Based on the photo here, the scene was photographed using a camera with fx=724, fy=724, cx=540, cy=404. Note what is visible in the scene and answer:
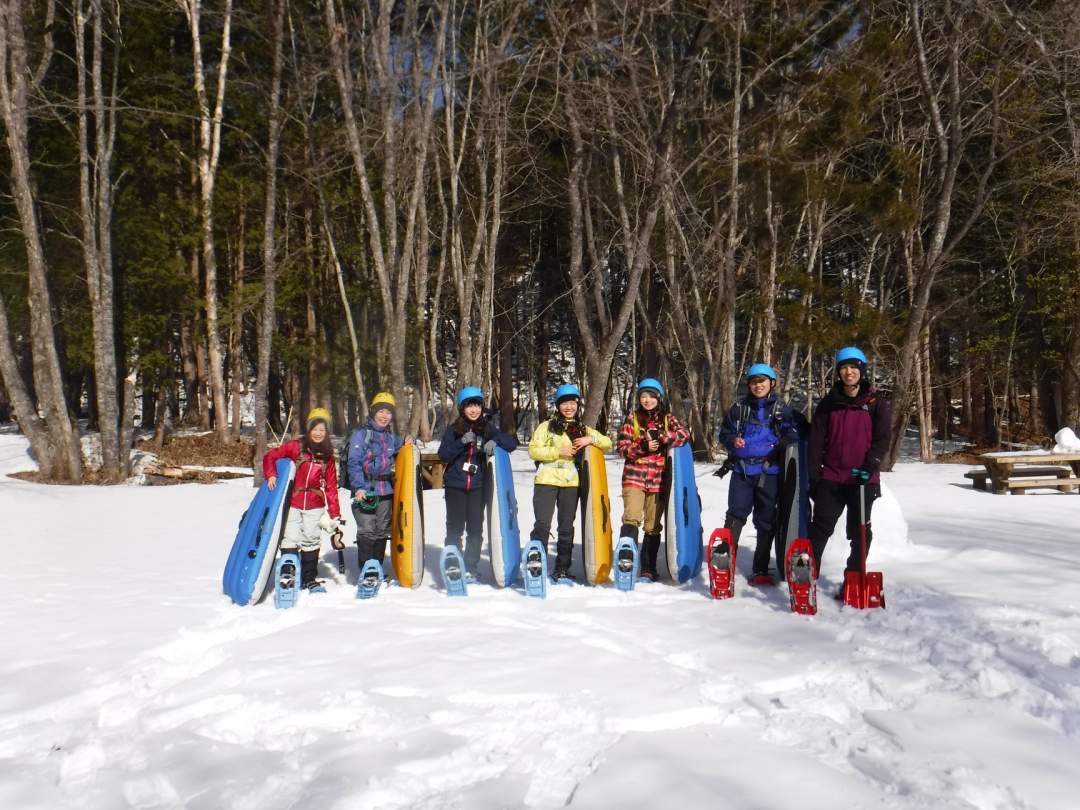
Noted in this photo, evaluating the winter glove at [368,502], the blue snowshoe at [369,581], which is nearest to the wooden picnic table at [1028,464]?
the winter glove at [368,502]

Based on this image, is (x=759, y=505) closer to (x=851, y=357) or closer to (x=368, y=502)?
(x=851, y=357)

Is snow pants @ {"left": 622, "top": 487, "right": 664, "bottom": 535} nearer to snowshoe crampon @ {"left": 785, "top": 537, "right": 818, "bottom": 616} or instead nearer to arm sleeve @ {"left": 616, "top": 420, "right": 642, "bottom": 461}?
arm sleeve @ {"left": 616, "top": 420, "right": 642, "bottom": 461}

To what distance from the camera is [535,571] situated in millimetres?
5281

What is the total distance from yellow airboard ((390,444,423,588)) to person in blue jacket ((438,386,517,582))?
0.76ft

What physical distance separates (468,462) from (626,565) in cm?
149

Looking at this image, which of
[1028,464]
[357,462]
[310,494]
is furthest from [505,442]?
[1028,464]

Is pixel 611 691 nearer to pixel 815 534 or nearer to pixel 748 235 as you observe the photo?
pixel 815 534

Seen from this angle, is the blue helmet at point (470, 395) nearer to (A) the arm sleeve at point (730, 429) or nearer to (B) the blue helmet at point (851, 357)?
(A) the arm sleeve at point (730, 429)

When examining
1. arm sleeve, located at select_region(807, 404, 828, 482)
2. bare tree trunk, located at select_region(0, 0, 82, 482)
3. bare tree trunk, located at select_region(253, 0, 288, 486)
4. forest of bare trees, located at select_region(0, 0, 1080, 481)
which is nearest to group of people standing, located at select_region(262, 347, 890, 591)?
arm sleeve, located at select_region(807, 404, 828, 482)

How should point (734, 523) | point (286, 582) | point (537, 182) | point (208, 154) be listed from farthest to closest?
point (537, 182)
point (208, 154)
point (734, 523)
point (286, 582)

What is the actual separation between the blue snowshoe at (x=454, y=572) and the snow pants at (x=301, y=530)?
1.12 meters

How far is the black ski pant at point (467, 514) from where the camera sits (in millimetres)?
5910

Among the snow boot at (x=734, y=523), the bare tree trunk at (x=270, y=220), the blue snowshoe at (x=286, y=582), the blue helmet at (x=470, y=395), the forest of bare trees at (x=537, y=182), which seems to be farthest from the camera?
the forest of bare trees at (x=537, y=182)

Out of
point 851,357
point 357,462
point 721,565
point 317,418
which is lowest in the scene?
point 721,565
